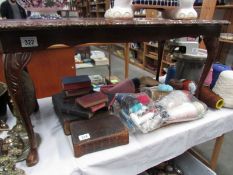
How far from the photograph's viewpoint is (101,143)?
656mm

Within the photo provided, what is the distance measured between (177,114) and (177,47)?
0.53 m

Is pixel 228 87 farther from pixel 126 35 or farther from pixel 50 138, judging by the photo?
pixel 50 138

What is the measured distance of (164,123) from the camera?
31.0 inches

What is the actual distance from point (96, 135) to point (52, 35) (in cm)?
36

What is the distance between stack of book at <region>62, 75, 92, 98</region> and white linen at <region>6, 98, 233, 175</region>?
143mm

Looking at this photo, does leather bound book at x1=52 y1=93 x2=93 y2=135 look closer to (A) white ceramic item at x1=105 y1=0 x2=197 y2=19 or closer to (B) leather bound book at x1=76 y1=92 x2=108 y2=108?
(B) leather bound book at x1=76 y1=92 x2=108 y2=108

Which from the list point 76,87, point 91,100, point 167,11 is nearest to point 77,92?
point 76,87

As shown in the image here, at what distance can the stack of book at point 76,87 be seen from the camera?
2.75 feet

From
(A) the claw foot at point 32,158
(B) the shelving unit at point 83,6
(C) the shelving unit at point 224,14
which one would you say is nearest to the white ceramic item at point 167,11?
(A) the claw foot at point 32,158

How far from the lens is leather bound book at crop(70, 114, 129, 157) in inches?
24.9

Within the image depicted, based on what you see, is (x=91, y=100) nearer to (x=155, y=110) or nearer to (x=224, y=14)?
(x=155, y=110)

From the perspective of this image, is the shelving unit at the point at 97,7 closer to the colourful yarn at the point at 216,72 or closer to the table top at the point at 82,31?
the colourful yarn at the point at 216,72

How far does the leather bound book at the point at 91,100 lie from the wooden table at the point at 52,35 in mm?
212

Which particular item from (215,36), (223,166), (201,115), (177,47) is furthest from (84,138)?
(223,166)
